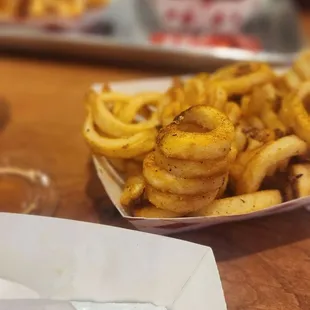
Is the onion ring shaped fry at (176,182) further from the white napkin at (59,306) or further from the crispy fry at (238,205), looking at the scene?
the white napkin at (59,306)

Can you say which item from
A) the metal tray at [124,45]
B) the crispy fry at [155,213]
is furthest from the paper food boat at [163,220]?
the metal tray at [124,45]

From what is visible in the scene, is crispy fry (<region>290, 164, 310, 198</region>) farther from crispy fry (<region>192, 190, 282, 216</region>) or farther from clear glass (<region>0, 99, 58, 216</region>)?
clear glass (<region>0, 99, 58, 216</region>)

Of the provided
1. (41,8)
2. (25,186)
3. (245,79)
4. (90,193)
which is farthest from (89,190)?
(41,8)

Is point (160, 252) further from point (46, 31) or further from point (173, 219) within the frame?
point (46, 31)

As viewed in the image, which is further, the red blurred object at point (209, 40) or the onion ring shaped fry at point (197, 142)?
the red blurred object at point (209, 40)

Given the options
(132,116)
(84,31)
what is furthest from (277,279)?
(84,31)

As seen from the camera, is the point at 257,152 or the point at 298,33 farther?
the point at 298,33
